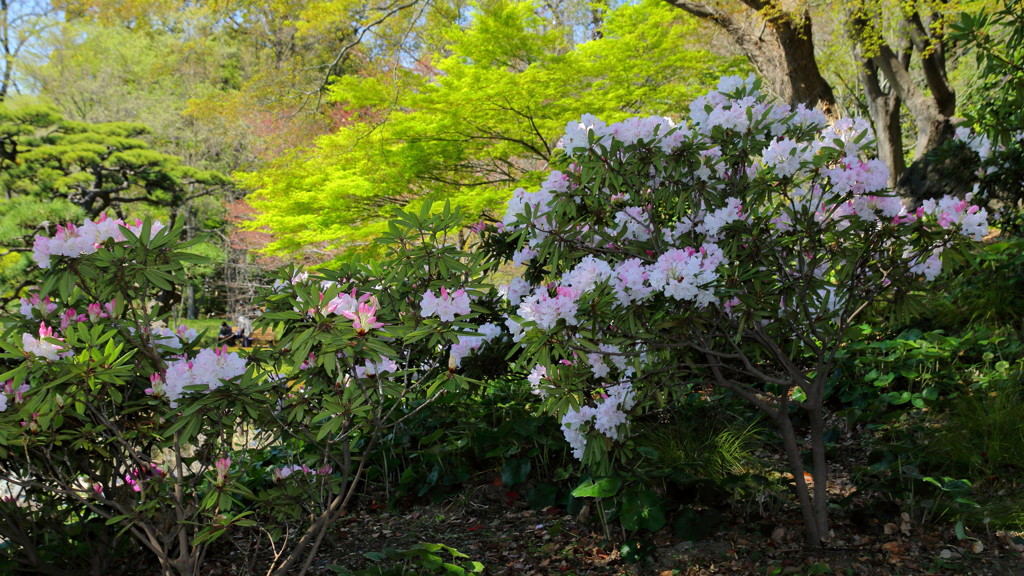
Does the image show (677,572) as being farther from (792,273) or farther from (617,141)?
(617,141)

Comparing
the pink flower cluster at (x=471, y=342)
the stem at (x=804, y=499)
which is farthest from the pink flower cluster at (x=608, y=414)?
the pink flower cluster at (x=471, y=342)

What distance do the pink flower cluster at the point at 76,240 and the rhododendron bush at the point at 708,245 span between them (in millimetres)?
1082

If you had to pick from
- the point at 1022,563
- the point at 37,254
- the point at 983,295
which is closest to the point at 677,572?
the point at 1022,563

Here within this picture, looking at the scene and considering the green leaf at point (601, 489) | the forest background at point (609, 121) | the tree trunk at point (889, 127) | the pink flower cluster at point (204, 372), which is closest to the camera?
the pink flower cluster at point (204, 372)

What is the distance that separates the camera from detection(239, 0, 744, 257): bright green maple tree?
6.55 metres

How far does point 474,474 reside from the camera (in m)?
3.14

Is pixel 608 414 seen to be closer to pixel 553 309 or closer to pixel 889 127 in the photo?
pixel 553 309

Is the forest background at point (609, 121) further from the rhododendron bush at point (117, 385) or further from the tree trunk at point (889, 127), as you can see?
the rhododendron bush at point (117, 385)

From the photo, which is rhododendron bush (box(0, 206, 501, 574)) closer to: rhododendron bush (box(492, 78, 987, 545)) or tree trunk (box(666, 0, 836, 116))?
rhododendron bush (box(492, 78, 987, 545))

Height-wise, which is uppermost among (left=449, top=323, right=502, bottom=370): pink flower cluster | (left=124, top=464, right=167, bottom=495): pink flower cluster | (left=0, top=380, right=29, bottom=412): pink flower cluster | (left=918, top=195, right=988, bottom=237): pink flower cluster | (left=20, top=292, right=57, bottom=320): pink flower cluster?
(left=918, top=195, right=988, bottom=237): pink flower cluster

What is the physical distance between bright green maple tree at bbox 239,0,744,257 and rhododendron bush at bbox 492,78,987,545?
13.1 ft

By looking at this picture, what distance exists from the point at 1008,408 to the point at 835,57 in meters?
8.98

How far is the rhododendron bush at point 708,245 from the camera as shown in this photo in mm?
1922

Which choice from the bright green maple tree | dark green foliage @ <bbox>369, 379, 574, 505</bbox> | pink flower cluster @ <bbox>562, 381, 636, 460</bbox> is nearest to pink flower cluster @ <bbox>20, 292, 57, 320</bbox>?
dark green foliage @ <bbox>369, 379, 574, 505</bbox>
